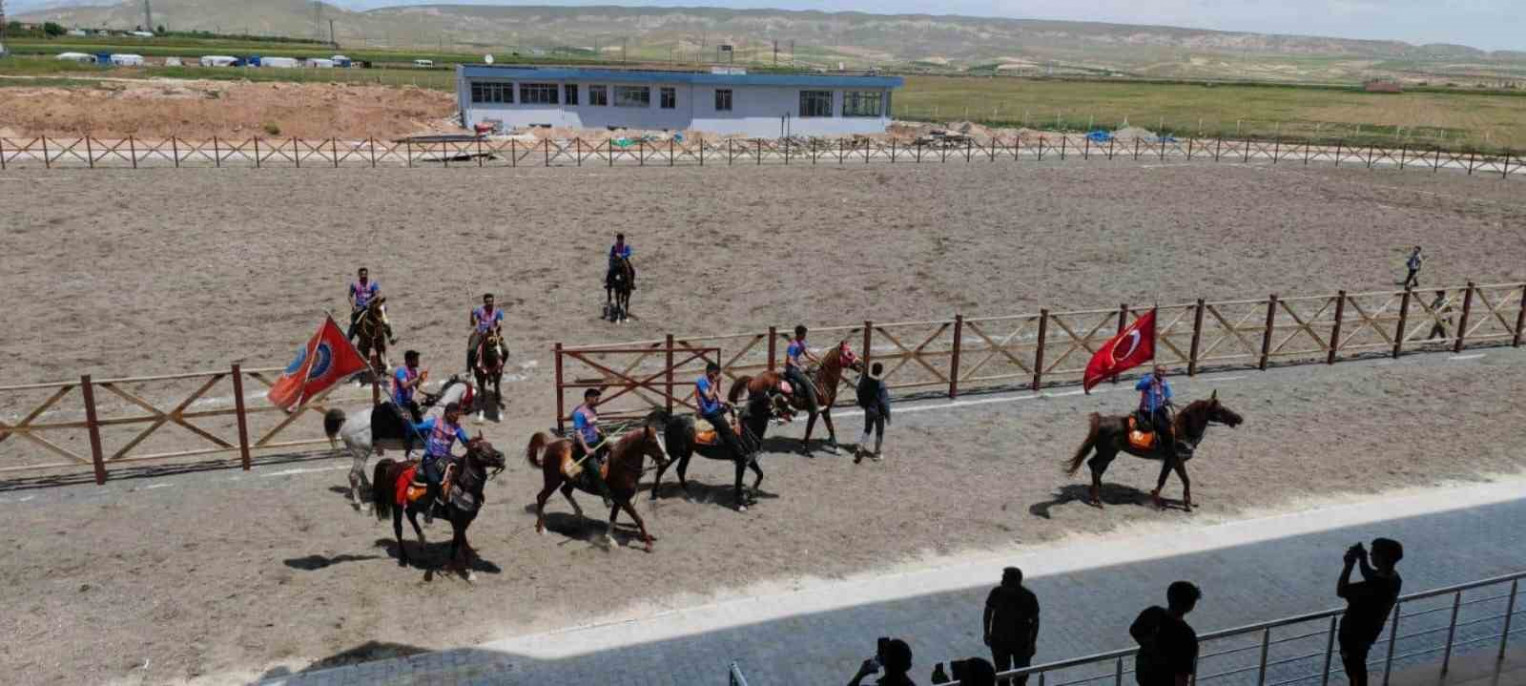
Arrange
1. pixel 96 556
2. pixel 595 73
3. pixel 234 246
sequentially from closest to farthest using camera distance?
pixel 96 556 < pixel 234 246 < pixel 595 73

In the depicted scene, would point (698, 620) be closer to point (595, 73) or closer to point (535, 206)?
point (535, 206)

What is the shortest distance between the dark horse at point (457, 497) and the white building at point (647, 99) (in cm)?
4839

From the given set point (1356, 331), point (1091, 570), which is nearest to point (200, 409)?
point (1091, 570)

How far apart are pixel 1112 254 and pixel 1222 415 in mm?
17802

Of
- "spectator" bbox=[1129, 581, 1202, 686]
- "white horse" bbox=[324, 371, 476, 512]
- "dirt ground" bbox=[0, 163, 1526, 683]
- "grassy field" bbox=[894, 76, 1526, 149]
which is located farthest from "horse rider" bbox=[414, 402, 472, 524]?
"grassy field" bbox=[894, 76, 1526, 149]

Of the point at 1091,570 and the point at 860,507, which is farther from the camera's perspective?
the point at 860,507

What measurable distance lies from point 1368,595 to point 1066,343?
1376 cm

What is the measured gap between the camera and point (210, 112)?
5372cm

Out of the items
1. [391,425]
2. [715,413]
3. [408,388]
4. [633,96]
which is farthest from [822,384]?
[633,96]

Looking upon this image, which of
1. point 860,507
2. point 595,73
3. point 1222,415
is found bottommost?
point 860,507

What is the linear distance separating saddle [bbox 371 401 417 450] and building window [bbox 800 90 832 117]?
50.3 meters

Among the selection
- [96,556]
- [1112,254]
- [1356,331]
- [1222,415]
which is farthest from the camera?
[1112,254]

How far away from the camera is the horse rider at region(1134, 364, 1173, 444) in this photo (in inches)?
517

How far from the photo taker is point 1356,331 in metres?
22.4
